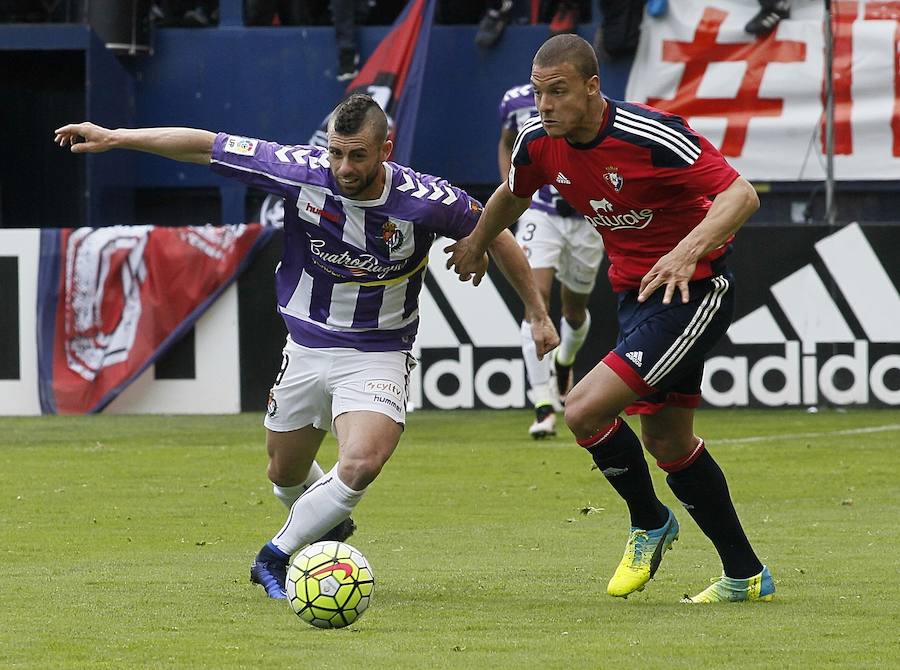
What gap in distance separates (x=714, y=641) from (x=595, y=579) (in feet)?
A: 4.35

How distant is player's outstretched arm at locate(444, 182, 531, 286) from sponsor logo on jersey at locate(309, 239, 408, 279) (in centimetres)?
26

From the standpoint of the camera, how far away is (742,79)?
52.5 feet

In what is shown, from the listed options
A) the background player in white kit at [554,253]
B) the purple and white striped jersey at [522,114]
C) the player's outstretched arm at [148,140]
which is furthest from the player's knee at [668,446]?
the purple and white striped jersey at [522,114]

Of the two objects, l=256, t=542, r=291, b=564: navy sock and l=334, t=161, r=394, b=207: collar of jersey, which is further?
l=334, t=161, r=394, b=207: collar of jersey

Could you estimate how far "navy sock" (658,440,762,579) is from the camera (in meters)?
5.99

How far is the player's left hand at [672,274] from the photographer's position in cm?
553

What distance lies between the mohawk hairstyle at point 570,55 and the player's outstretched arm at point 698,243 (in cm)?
67

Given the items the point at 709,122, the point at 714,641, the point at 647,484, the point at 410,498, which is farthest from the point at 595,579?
the point at 709,122

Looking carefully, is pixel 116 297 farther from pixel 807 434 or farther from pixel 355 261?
pixel 355 261

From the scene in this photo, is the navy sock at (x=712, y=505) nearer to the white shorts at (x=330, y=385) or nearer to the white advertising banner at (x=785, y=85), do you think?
the white shorts at (x=330, y=385)

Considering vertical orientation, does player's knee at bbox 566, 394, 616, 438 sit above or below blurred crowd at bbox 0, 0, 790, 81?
below

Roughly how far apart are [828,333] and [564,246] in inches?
94.6

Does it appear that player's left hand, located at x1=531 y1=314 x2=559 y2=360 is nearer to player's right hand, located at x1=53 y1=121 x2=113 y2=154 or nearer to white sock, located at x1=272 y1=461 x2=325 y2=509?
white sock, located at x1=272 y1=461 x2=325 y2=509

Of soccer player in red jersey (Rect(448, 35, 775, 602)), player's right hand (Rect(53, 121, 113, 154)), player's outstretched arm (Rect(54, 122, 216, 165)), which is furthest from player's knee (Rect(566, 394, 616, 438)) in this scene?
player's right hand (Rect(53, 121, 113, 154))
